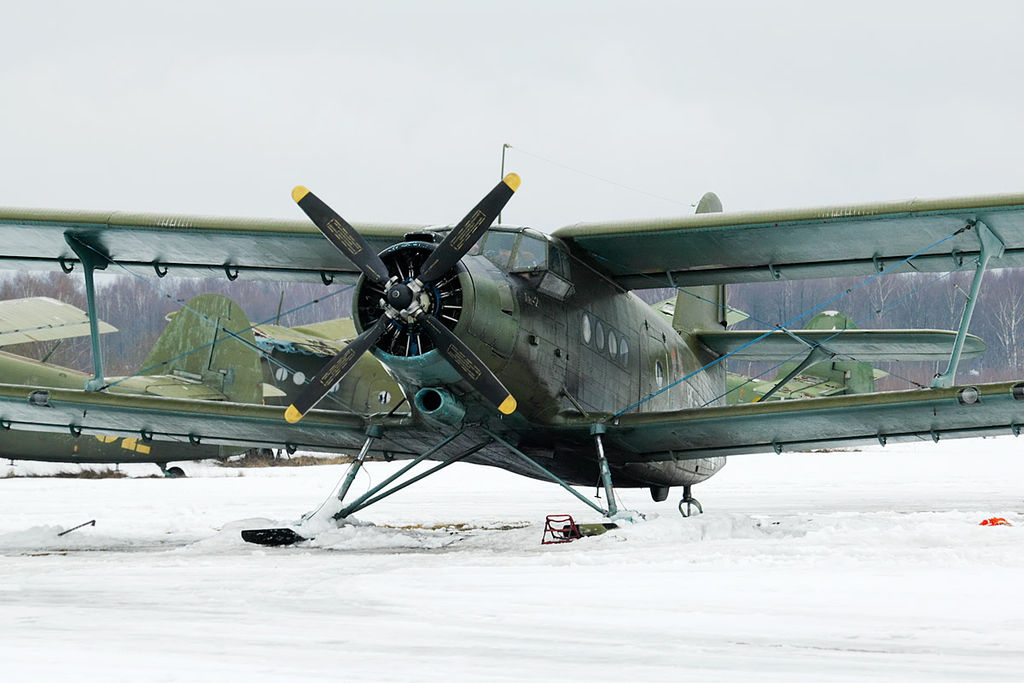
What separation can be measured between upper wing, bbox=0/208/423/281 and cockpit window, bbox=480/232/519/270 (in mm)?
976

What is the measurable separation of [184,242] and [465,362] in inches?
184

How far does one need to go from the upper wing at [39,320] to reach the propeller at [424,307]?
19.0 metres

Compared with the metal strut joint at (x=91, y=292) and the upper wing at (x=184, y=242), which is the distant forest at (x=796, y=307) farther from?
the metal strut joint at (x=91, y=292)

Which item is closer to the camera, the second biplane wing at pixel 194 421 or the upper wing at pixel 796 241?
the upper wing at pixel 796 241

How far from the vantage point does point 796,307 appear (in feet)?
324

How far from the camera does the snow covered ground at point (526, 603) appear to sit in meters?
4.39

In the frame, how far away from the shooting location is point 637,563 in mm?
7742

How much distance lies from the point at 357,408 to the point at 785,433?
21409 millimetres

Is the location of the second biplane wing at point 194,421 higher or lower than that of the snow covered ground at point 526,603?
higher

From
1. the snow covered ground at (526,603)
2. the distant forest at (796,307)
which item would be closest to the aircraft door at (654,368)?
the snow covered ground at (526,603)

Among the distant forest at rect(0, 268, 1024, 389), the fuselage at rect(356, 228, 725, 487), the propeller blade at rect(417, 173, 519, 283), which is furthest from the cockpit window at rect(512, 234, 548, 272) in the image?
the distant forest at rect(0, 268, 1024, 389)

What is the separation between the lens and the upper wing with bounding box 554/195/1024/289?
34.2 feet

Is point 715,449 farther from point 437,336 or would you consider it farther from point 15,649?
point 15,649

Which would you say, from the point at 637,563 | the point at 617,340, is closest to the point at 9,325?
the point at 617,340
